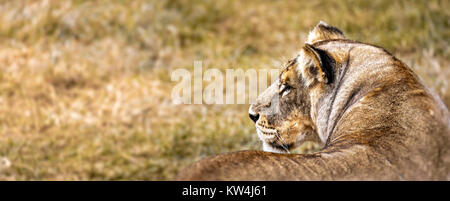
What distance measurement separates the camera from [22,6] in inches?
314

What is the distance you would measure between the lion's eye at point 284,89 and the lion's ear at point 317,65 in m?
0.14

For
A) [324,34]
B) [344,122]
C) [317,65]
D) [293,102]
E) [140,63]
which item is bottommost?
[344,122]

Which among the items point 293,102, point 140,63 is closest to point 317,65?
point 293,102

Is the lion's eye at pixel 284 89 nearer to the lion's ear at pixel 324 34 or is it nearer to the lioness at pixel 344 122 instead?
the lioness at pixel 344 122

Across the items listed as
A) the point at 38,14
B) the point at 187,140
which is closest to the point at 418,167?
the point at 187,140

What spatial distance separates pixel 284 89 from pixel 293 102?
3.0 inches

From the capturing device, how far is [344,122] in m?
2.62

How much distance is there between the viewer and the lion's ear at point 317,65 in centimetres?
279

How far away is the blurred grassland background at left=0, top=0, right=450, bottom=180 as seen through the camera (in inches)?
214

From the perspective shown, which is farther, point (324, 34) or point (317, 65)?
point (324, 34)

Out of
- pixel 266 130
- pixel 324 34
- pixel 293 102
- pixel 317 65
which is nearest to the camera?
pixel 317 65

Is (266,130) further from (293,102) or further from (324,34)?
(324,34)

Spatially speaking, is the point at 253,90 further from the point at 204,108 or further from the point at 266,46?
the point at 266,46

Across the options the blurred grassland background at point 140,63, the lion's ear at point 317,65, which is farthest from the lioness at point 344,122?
the blurred grassland background at point 140,63
